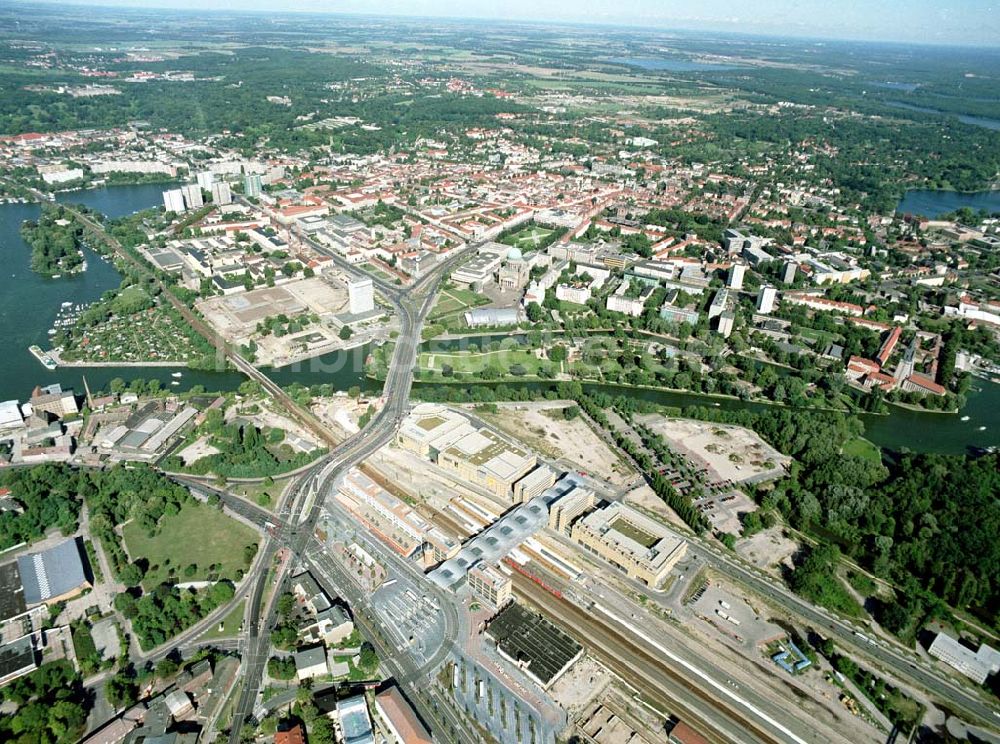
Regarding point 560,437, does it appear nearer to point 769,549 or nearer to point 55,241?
point 769,549

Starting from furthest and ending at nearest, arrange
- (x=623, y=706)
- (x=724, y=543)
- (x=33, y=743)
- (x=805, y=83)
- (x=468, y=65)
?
(x=468, y=65), (x=805, y=83), (x=724, y=543), (x=623, y=706), (x=33, y=743)

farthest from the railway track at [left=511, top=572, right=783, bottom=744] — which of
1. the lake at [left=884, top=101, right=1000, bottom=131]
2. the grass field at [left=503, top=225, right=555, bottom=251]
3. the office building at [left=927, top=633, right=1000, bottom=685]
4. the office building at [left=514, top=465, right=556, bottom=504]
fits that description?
the lake at [left=884, top=101, right=1000, bottom=131]

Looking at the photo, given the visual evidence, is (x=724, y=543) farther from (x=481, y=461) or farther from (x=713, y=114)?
(x=713, y=114)

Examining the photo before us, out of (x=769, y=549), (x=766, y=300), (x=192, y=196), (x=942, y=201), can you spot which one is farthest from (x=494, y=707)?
(x=942, y=201)

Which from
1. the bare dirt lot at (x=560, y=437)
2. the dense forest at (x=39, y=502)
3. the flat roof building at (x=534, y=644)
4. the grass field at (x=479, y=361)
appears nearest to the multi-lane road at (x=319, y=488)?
the grass field at (x=479, y=361)

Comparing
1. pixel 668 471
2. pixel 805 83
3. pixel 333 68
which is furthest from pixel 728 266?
pixel 805 83

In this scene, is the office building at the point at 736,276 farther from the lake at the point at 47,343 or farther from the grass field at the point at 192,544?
the grass field at the point at 192,544

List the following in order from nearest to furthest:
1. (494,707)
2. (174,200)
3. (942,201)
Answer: (494,707), (174,200), (942,201)
